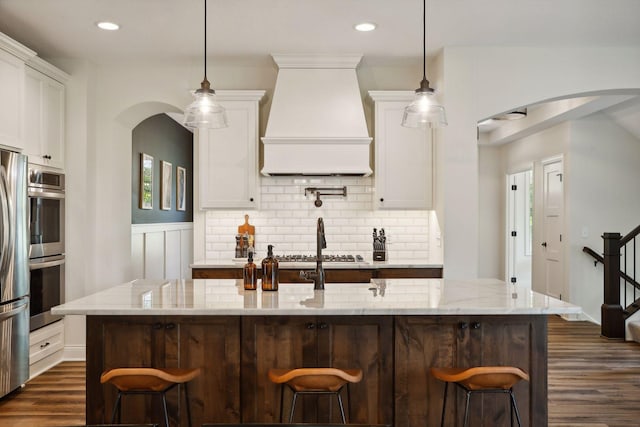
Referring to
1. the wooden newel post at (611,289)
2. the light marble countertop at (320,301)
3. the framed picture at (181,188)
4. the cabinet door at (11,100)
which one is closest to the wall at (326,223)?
the cabinet door at (11,100)

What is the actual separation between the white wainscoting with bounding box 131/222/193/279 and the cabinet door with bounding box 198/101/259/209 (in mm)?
1872

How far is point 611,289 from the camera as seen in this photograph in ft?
19.7

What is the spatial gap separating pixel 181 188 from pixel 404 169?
180 inches

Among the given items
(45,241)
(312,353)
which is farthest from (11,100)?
(312,353)

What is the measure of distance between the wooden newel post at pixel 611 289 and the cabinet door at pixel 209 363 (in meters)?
4.82

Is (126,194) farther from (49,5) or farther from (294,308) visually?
(294,308)

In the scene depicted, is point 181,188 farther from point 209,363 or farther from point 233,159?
point 209,363

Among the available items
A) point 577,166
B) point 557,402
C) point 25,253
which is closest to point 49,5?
point 25,253

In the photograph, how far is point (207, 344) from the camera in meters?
2.72

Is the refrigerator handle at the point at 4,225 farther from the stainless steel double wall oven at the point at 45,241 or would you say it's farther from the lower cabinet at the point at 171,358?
the lower cabinet at the point at 171,358

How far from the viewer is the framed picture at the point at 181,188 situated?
832 cm

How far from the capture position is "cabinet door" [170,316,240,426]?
2.71m

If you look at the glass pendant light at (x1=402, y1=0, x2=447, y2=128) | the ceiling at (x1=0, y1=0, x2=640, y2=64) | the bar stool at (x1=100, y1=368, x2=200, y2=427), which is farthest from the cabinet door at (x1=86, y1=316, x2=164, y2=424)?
the ceiling at (x1=0, y1=0, x2=640, y2=64)

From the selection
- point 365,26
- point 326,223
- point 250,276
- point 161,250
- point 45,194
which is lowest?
point 161,250
